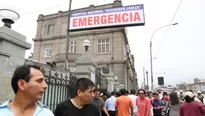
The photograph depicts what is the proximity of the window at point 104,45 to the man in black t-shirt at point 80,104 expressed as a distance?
22.2 metres

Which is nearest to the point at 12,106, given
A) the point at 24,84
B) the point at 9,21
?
the point at 24,84

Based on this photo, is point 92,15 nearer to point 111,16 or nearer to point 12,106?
point 111,16

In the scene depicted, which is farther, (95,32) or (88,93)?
(95,32)

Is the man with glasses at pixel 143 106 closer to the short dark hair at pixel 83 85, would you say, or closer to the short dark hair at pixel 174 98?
the short dark hair at pixel 174 98

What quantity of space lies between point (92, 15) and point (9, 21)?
1011 cm

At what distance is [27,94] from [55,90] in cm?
408

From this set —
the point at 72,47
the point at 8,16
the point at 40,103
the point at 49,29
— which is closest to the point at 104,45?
the point at 72,47

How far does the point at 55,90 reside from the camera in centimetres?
543

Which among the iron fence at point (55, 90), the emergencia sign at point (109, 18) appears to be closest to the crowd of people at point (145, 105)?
the iron fence at point (55, 90)

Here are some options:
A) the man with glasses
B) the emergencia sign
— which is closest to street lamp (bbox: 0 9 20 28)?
the man with glasses

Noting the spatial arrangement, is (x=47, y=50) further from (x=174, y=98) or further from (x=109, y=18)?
(x=174, y=98)

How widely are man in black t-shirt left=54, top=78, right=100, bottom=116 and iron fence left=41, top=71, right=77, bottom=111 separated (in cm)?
211

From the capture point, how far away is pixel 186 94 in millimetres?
5160

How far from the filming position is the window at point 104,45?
81.8ft
